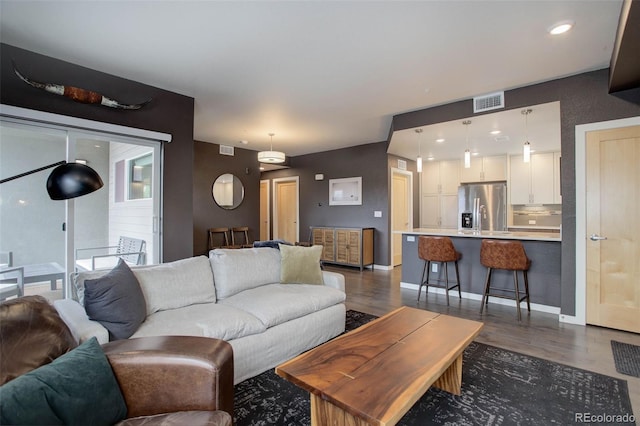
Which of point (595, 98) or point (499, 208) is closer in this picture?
point (595, 98)

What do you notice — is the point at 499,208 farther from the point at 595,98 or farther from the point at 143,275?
the point at 143,275

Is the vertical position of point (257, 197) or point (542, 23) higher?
point (542, 23)

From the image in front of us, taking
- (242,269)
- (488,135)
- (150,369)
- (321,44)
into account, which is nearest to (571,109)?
(488,135)

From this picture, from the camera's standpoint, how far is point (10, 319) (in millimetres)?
1163

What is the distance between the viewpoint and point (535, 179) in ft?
19.9

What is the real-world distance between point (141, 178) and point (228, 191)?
2.88m

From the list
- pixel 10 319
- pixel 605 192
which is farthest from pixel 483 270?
pixel 10 319

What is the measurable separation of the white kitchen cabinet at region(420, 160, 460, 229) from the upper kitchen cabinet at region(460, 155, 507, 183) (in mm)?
252

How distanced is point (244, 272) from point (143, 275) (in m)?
0.83

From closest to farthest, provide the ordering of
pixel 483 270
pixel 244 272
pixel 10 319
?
pixel 10 319 < pixel 244 272 < pixel 483 270

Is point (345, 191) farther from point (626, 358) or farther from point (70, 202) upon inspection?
point (626, 358)

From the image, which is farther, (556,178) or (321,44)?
(556,178)

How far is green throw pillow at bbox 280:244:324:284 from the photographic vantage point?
3055 mm

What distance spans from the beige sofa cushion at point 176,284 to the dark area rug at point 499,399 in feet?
2.49
